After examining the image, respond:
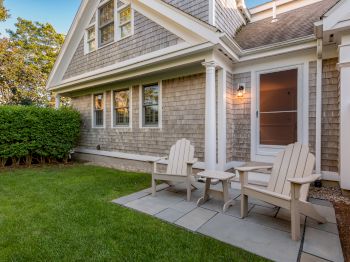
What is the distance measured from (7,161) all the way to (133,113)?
509cm

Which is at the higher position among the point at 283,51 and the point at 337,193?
the point at 283,51

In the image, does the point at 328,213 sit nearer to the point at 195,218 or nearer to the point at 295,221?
the point at 295,221

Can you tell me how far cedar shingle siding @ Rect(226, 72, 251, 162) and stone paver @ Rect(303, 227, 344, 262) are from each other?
273 cm

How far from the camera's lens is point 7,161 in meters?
7.54

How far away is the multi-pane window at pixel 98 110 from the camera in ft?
26.1

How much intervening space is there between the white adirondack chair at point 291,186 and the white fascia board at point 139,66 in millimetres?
2670

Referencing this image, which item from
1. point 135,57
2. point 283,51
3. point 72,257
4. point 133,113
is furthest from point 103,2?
point 72,257

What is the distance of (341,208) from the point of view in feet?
10.6

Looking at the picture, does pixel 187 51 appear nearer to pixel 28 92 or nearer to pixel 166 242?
pixel 166 242

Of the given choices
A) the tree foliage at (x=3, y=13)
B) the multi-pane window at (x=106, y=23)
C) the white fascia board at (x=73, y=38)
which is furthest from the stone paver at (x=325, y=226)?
the tree foliage at (x=3, y=13)

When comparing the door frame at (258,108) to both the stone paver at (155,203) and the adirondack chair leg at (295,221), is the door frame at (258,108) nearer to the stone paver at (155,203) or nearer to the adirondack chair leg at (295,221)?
the stone paver at (155,203)

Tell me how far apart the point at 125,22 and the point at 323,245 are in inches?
275

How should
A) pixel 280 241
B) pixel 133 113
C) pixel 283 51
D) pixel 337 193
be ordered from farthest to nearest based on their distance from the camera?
pixel 133 113 → pixel 283 51 → pixel 337 193 → pixel 280 241

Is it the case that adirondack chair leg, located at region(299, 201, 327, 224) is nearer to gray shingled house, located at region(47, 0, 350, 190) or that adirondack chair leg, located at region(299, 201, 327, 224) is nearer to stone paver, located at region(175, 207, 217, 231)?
stone paver, located at region(175, 207, 217, 231)
